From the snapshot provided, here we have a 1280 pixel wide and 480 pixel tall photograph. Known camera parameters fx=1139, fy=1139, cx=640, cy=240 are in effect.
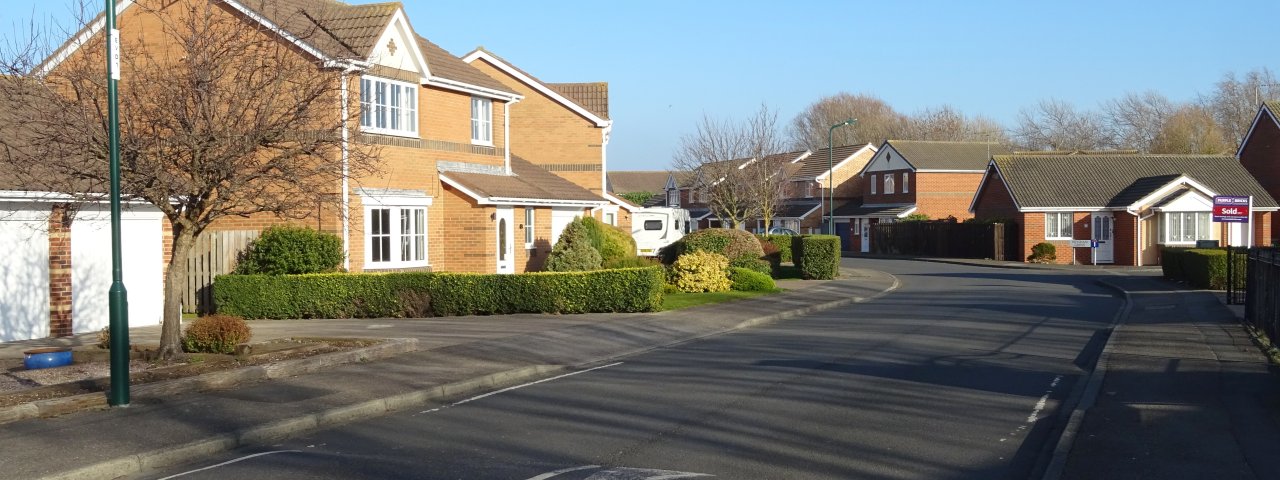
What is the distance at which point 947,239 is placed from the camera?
2295 inches

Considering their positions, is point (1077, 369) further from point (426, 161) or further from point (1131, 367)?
point (426, 161)

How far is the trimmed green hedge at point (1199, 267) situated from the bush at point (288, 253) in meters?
23.0

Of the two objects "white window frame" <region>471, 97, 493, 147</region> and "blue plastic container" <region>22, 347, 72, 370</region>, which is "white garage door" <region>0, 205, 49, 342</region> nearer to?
"blue plastic container" <region>22, 347, 72, 370</region>

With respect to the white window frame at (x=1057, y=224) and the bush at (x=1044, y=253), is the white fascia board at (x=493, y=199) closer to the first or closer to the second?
the bush at (x=1044, y=253)

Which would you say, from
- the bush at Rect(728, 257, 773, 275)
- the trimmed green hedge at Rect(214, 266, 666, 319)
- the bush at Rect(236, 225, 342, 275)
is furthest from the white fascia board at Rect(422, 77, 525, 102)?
the bush at Rect(728, 257, 773, 275)

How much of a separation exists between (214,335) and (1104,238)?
45.5 m

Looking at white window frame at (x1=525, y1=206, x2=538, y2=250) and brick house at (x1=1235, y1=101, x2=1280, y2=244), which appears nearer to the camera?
white window frame at (x1=525, y1=206, x2=538, y2=250)

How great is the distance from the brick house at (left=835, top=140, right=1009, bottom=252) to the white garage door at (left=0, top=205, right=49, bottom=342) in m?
53.5

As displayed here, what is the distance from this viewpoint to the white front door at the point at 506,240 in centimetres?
2781

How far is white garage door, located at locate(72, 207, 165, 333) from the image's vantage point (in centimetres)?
1855

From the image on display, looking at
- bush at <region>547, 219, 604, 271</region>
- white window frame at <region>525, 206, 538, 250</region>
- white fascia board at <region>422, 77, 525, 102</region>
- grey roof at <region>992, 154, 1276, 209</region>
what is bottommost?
bush at <region>547, 219, 604, 271</region>

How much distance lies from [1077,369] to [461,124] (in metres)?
17.1

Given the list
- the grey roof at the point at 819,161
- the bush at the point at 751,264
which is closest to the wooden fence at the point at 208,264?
the bush at the point at 751,264

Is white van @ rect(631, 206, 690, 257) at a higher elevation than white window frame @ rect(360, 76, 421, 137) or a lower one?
lower
